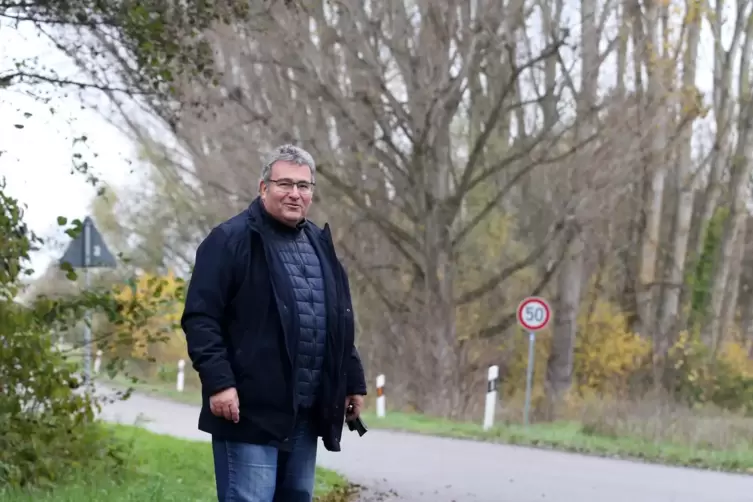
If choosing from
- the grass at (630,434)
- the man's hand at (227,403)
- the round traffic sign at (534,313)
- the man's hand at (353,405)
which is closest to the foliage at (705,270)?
the grass at (630,434)

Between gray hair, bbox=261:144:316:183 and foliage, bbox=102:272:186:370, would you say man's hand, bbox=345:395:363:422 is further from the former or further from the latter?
foliage, bbox=102:272:186:370

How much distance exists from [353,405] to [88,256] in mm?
4619

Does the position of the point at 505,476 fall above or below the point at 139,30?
below

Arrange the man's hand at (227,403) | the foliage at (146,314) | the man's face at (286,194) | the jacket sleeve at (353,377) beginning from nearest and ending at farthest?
the man's hand at (227,403)
the man's face at (286,194)
the jacket sleeve at (353,377)
the foliage at (146,314)

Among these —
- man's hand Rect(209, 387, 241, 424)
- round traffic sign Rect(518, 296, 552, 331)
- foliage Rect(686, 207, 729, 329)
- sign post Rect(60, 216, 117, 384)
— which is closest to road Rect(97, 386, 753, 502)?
sign post Rect(60, 216, 117, 384)

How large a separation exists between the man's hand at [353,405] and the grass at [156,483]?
314 cm

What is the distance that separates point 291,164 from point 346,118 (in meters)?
15.6

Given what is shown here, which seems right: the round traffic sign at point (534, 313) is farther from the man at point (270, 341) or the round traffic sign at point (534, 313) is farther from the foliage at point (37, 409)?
the man at point (270, 341)

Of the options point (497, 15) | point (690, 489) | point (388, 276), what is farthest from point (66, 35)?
point (388, 276)

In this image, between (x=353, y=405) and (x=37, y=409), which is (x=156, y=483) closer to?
(x=37, y=409)

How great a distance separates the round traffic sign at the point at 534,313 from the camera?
751 inches

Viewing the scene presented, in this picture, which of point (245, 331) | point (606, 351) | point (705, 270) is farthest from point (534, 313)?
point (245, 331)

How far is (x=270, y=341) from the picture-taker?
4.46m

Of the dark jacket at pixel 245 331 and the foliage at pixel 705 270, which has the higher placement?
the foliage at pixel 705 270
